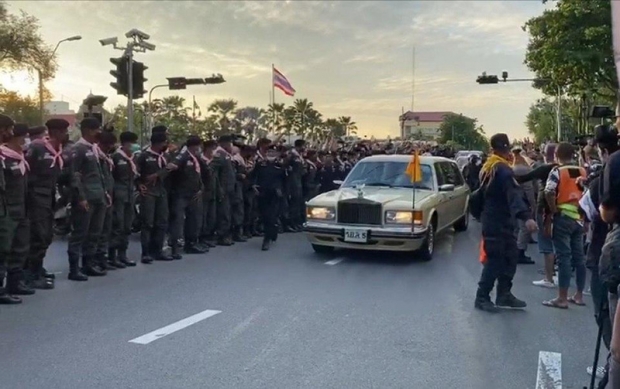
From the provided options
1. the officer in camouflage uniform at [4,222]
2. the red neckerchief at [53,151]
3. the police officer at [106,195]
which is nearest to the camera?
the officer in camouflage uniform at [4,222]

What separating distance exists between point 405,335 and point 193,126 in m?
64.2

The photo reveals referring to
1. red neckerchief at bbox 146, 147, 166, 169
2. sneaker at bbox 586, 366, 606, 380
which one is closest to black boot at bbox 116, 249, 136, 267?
red neckerchief at bbox 146, 147, 166, 169

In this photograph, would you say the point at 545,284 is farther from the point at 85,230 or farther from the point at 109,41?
the point at 109,41

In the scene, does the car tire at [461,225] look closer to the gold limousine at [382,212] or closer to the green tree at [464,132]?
the gold limousine at [382,212]

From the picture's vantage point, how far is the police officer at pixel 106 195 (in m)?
8.88

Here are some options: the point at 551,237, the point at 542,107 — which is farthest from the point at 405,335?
the point at 542,107

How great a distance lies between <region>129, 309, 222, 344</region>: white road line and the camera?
19.0ft

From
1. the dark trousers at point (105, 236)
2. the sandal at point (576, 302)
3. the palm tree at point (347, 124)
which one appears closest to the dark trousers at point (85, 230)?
the dark trousers at point (105, 236)

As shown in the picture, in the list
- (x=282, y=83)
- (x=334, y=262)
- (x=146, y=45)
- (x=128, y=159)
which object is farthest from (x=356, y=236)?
(x=282, y=83)

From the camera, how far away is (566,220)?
718cm

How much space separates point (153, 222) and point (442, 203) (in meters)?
4.92

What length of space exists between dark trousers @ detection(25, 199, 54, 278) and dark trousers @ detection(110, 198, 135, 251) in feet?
4.44

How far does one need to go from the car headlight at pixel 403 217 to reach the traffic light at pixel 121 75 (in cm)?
707

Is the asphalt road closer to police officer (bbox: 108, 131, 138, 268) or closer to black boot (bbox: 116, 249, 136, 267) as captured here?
black boot (bbox: 116, 249, 136, 267)
